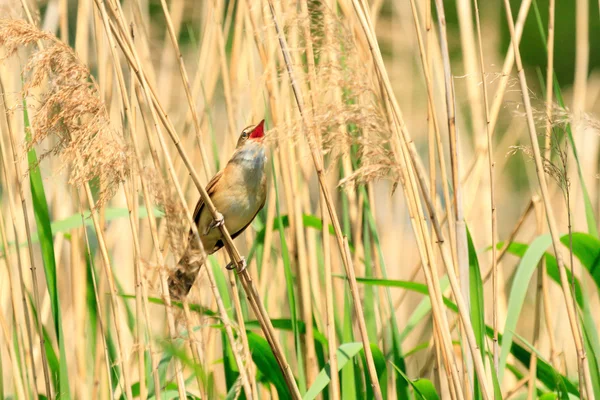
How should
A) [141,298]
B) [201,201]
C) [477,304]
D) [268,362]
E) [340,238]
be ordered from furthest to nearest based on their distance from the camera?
[201,201] < [268,362] < [141,298] < [477,304] < [340,238]

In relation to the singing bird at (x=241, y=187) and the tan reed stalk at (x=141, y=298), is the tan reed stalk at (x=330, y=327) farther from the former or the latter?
the singing bird at (x=241, y=187)

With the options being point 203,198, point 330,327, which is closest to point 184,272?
point 203,198

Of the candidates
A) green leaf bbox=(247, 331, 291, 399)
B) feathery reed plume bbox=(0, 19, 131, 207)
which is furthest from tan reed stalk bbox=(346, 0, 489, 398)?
green leaf bbox=(247, 331, 291, 399)

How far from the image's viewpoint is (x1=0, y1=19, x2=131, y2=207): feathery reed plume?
1.58 m

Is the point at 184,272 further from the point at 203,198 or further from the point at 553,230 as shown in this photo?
A: the point at 553,230

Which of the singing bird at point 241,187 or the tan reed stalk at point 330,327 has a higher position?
the singing bird at point 241,187

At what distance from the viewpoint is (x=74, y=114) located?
1602 mm

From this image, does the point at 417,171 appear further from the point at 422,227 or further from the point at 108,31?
the point at 108,31

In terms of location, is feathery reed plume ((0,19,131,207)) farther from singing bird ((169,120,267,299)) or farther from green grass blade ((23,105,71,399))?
singing bird ((169,120,267,299))

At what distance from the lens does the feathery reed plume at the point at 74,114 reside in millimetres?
1580

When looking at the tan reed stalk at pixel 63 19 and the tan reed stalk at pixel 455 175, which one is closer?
the tan reed stalk at pixel 455 175

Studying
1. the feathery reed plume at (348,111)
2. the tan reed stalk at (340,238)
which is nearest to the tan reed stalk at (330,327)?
the tan reed stalk at (340,238)

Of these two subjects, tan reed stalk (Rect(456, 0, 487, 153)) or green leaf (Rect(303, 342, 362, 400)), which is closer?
green leaf (Rect(303, 342, 362, 400))

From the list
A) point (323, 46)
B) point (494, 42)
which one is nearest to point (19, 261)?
point (323, 46)
